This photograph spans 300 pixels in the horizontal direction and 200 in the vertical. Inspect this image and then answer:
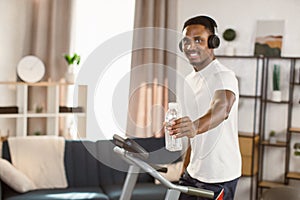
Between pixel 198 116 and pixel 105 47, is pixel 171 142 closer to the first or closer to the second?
pixel 198 116

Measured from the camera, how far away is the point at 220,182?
2.55m

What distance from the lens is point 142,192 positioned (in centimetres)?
455

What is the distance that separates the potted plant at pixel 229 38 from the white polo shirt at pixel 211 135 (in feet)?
9.13

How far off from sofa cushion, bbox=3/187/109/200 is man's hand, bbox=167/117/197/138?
269cm

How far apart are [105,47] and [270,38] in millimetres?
3666

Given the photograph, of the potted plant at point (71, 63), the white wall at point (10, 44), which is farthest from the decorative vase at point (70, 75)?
the white wall at point (10, 44)

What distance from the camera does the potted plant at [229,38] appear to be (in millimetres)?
5281

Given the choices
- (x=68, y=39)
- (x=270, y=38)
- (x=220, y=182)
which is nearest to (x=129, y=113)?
(x=220, y=182)

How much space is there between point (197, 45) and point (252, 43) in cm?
326

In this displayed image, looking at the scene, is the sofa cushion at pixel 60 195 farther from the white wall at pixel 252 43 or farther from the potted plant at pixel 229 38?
the potted plant at pixel 229 38

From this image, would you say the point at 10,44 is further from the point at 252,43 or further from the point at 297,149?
the point at 297,149

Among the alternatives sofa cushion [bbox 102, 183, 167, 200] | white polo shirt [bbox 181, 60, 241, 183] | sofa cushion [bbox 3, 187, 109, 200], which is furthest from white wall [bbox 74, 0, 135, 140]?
sofa cushion [bbox 102, 183, 167, 200]

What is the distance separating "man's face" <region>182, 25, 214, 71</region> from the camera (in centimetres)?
209

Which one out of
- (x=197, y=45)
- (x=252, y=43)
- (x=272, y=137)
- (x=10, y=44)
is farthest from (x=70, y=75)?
(x=197, y=45)
